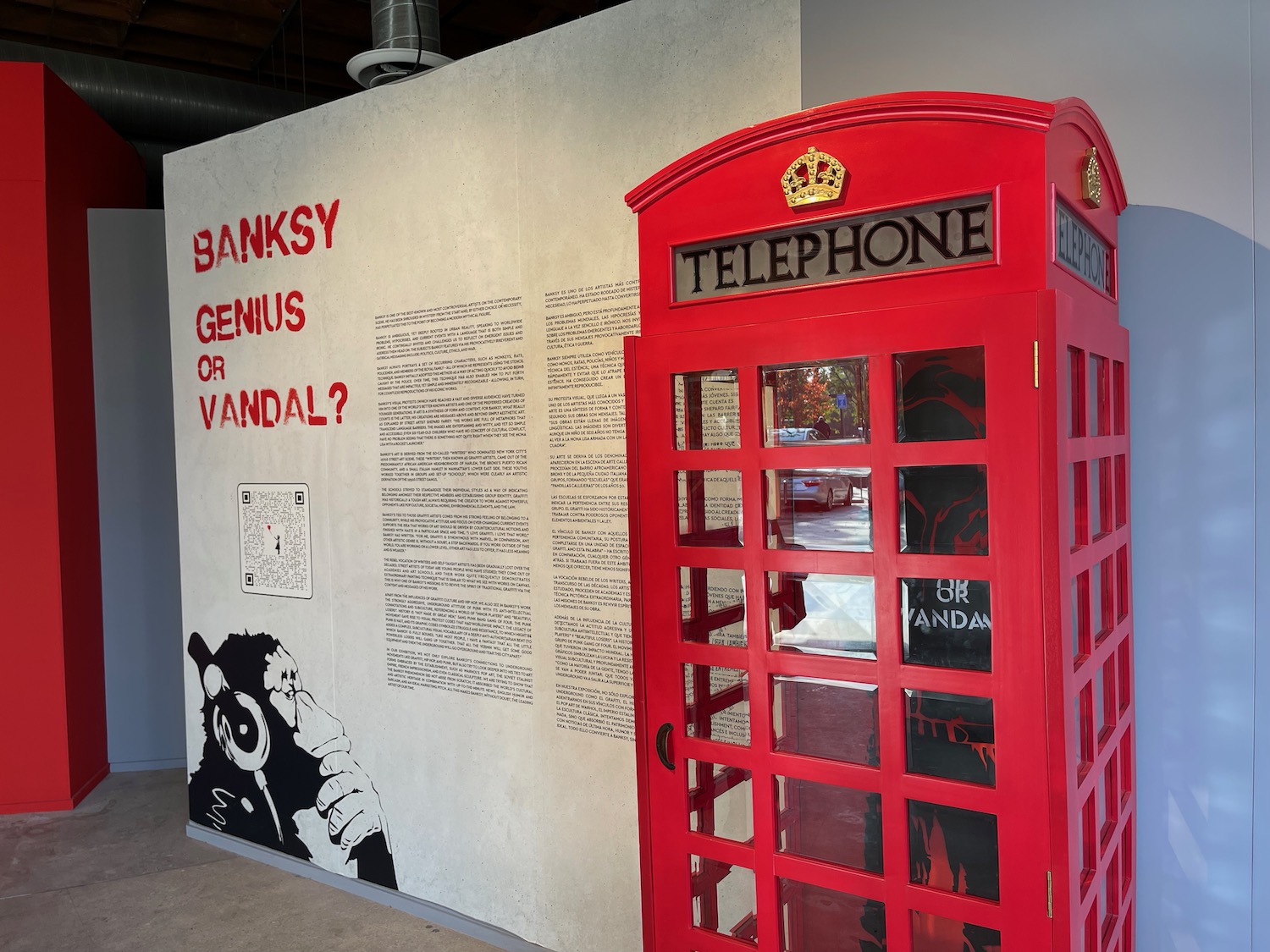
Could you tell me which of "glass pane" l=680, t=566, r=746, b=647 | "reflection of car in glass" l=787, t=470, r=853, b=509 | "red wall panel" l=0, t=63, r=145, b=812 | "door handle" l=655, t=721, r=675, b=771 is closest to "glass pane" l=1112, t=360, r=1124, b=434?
"reflection of car in glass" l=787, t=470, r=853, b=509

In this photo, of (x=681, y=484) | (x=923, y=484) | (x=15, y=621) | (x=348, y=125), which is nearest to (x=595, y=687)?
(x=681, y=484)

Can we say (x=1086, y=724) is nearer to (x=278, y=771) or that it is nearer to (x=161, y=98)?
(x=278, y=771)

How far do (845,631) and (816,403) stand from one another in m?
0.48

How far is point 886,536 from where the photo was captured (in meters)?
1.83

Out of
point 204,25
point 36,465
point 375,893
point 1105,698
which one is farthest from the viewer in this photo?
point 204,25

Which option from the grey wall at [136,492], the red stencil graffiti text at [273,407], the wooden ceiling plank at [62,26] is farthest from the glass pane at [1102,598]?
the wooden ceiling plank at [62,26]

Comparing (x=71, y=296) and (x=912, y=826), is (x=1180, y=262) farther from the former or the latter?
(x=71, y=296)

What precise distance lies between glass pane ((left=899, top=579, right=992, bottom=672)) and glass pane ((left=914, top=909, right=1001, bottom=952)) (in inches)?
20.8

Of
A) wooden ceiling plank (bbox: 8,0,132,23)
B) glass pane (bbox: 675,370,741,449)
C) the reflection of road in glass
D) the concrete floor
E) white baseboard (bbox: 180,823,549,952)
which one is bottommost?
the concrete floor

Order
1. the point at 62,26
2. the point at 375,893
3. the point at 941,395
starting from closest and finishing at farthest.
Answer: the point at 941,395 < the point at 375,893 < the point at 62,26

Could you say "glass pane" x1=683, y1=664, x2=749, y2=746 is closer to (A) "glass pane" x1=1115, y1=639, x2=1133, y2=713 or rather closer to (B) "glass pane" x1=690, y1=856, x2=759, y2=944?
(B) "glass pane" x1=690, y1=856, x2=759, y2=944

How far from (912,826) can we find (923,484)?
27.3 inches

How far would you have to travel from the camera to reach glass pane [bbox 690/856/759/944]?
6.95 ft

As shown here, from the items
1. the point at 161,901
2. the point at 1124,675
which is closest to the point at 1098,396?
the point at 1124,675
